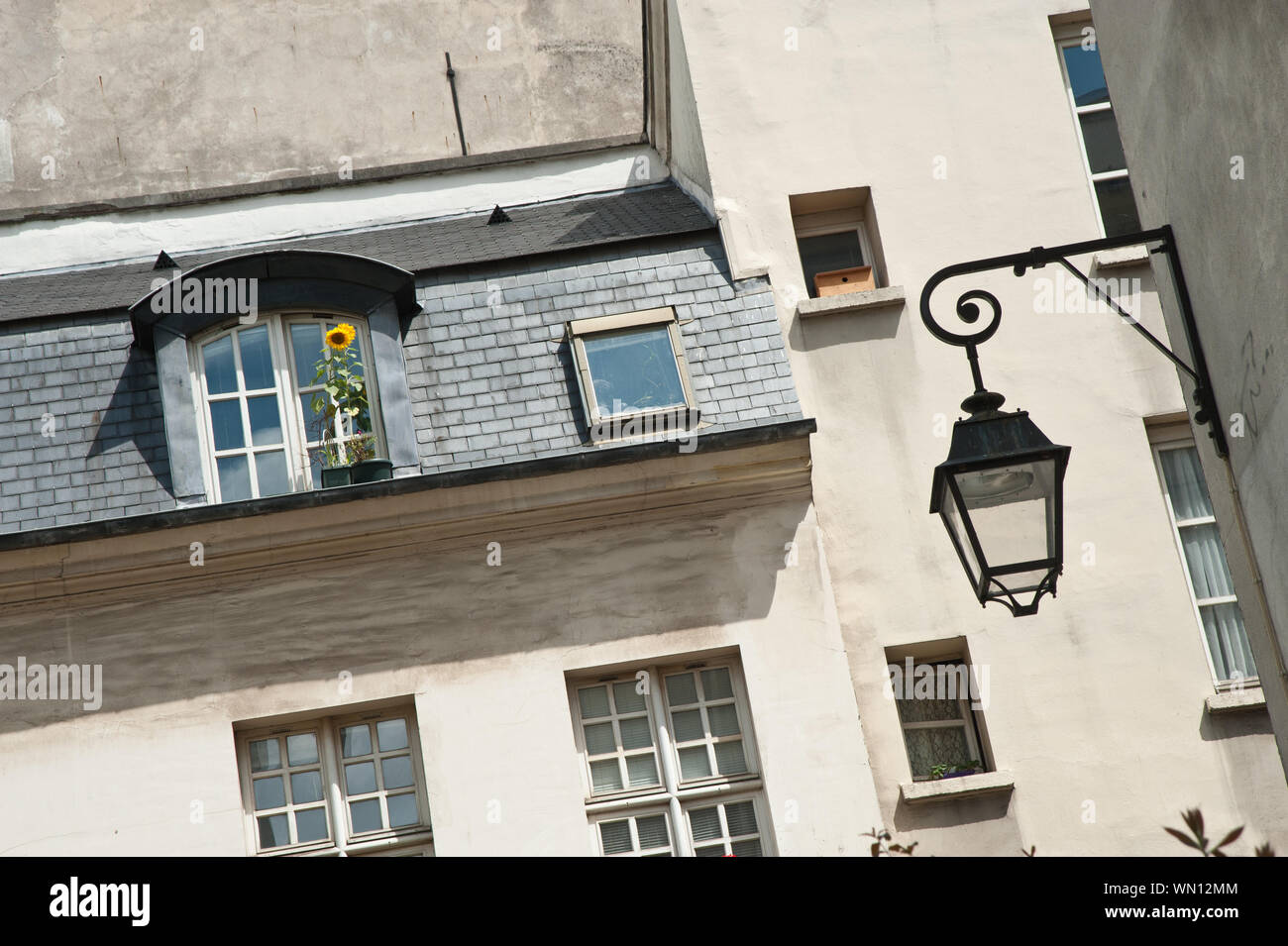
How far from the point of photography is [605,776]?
30.8ft

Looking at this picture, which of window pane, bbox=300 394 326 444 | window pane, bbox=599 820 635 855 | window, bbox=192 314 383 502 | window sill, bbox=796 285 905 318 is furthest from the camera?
window sill, bbox=796 285 905 318

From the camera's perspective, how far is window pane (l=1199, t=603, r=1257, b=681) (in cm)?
986

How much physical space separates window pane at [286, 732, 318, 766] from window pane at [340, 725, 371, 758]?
17cm

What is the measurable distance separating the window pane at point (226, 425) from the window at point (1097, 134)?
246 inches

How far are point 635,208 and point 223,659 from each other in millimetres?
4867

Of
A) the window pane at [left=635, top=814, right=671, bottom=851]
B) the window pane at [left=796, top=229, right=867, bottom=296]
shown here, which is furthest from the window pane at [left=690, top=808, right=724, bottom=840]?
the window pane at [left=796, top=229, right=867, bottom=296]

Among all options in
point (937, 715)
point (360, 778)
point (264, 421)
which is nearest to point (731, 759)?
point (937, 715)

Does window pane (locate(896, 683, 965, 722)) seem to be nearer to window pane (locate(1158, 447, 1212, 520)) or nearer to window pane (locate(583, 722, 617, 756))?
window pane (locate(583, 722, 617, 756))

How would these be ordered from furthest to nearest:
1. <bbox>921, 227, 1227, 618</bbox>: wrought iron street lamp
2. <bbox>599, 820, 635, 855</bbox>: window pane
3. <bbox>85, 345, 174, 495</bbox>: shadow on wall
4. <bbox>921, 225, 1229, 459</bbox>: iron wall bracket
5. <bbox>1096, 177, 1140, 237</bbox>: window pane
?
<bbox>1096, 177, 1140, 237</bbox>: window pane
<bbox>85, 345, 174, 495</bbox>: shadow on wall
<bbox>599, 820, 635, 855</bbox>: window pane
<bbox>921, 225, 1229, 459</bbox>: iron wall bracket
<bbox>921, 227, 1227, 618</bbox>: wrought iron street lamp

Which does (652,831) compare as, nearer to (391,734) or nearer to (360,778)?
(391,734)

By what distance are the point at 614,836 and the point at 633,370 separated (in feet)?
9.78

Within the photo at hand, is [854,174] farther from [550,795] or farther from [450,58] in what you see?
[450,58]

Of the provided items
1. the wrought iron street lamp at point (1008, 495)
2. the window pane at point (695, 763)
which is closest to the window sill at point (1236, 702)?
the window pane at point (695, 763)
